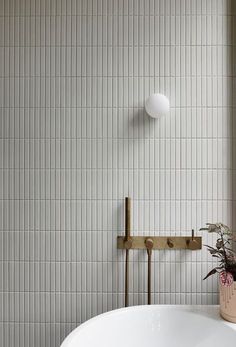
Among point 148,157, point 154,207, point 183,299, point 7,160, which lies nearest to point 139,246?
point 154,207

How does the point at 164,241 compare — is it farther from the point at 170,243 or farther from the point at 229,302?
the point at 229,302

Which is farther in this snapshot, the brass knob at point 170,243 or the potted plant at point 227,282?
the brass knob at point 170,243

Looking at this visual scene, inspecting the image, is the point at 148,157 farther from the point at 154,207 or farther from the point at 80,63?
the point at 80,63

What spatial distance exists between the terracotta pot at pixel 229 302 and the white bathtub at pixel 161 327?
32 mm

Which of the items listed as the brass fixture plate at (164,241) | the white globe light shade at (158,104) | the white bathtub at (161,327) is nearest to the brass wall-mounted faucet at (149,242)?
the brass fixture plate at (164,241)

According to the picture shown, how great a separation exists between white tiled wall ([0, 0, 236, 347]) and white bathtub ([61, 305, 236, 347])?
21 centimetres

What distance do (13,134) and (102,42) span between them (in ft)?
2.28

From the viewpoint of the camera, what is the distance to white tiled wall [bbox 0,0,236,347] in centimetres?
165

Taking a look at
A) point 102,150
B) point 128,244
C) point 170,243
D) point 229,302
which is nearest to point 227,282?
point 229,302

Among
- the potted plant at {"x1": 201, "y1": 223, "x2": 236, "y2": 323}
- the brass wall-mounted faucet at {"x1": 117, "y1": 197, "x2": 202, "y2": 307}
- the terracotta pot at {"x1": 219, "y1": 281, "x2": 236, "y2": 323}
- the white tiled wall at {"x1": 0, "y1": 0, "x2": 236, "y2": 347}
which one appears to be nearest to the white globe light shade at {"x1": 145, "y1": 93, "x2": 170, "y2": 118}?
the white tiled wall at {"x1": 0, "y1": 0, "x2": 236, "y2": 347}

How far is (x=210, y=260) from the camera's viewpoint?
166 centimetres

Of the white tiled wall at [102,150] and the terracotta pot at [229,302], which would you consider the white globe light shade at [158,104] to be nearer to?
the white tiled wall at [102,150]

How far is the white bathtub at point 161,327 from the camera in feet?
4.46

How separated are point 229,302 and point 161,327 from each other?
1.12ft
